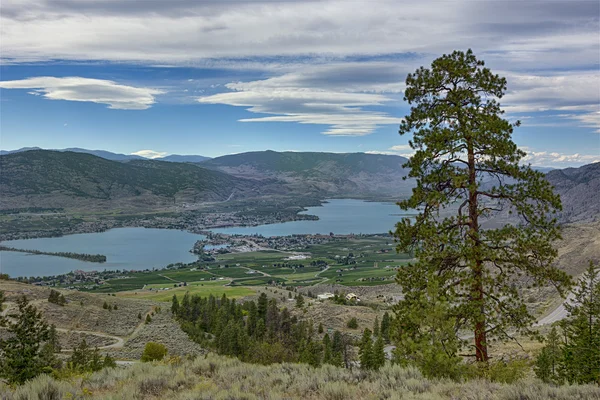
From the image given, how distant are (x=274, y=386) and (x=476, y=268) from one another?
583 cm

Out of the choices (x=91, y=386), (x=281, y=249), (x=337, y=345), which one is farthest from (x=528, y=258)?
(x=281, y=249)

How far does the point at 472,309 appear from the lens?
37.1 feet

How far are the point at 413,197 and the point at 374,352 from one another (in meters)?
27.7

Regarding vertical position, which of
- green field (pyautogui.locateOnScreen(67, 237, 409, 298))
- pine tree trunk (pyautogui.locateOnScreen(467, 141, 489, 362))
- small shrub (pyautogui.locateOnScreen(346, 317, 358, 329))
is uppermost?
pine tree trunk (pyautogui.locateOnScreen(467, 141, 489, 362))

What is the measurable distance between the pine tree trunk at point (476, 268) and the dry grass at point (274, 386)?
207 centimetres

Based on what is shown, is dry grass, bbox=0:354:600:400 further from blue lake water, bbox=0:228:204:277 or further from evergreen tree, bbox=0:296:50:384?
blue lake water, bbox=0:228:204:277

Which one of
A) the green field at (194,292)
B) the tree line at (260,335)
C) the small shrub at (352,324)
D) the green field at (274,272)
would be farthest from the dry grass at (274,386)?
the green field at (274,272)

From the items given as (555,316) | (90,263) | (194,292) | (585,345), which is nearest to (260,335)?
(585,345)

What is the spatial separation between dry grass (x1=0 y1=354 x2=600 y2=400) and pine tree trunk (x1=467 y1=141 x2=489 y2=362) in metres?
2.07

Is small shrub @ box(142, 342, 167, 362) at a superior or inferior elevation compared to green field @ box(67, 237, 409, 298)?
superior

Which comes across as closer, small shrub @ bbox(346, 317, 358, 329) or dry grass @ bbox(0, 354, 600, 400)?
dry grass @ bbox(0, 354, 600, 400)

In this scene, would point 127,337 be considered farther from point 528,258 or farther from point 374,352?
point 528,258

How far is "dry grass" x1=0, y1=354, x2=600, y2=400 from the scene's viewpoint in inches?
336

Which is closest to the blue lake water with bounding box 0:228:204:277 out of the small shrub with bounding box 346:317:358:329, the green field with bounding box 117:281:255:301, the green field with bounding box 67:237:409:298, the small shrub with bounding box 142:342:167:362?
the green field with bounding box 67:237:409:298
